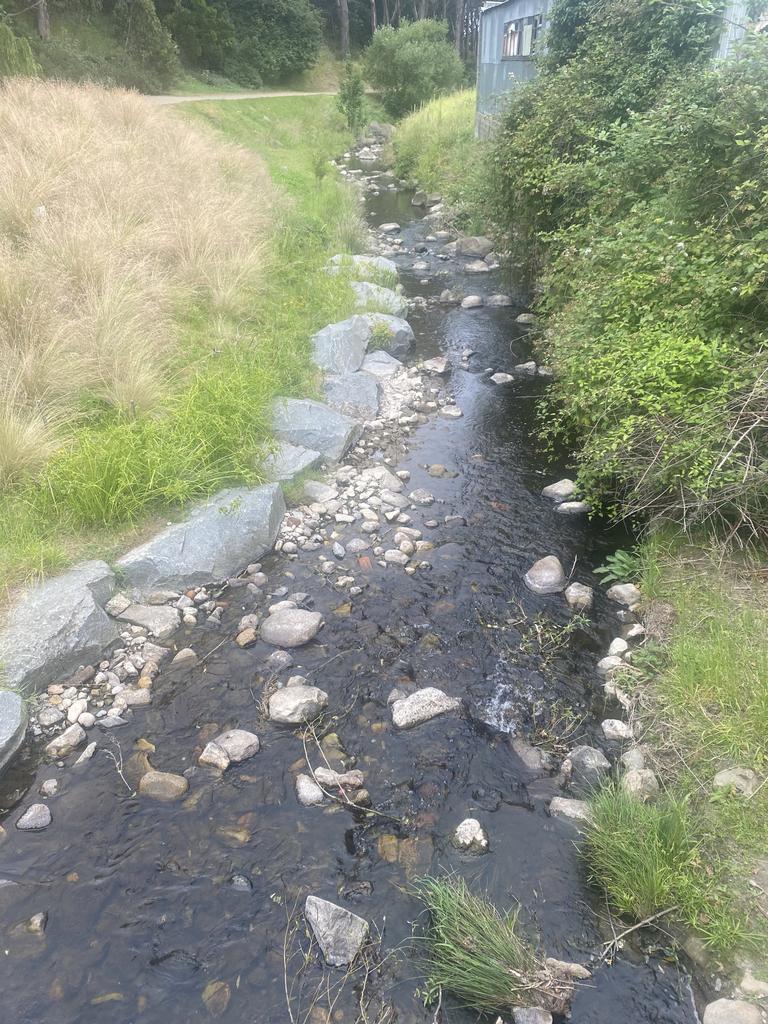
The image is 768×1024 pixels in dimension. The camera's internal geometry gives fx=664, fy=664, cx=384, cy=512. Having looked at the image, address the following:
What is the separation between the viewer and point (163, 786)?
368 cm

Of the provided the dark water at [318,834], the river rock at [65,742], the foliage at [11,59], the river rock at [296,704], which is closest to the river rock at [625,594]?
the dark water at [318,834]

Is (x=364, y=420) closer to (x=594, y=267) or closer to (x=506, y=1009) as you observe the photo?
(x=594, y=267)

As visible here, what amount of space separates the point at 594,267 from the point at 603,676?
401 cm

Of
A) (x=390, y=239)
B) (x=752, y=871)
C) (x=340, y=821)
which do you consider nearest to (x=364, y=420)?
(x=340, y=821)

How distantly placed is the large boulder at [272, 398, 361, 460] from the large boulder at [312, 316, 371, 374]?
1249mm

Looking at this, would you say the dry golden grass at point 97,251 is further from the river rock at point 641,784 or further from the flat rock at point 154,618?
the river rock at point 641,784

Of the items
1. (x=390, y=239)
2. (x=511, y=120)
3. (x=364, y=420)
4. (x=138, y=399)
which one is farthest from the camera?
(x=390, y=239)

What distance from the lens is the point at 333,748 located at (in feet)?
12.9

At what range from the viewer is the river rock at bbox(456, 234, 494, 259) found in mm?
13531

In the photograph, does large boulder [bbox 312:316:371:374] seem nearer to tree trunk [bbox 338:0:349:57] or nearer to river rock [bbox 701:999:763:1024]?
river rock [bbox 701:999:763:1024]

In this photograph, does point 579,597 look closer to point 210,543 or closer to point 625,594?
point 625,594

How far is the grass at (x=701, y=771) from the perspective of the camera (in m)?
3.01

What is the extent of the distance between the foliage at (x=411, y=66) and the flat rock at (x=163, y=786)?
35.3 meters

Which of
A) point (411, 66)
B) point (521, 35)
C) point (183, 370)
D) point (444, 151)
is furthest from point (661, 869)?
point (411, 66)
